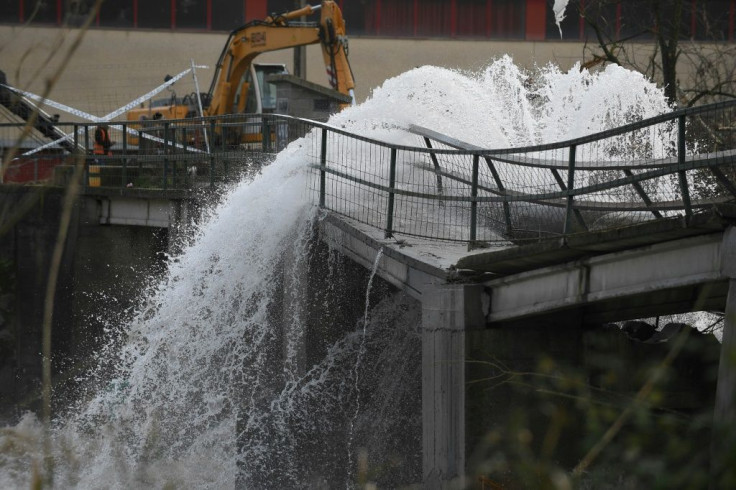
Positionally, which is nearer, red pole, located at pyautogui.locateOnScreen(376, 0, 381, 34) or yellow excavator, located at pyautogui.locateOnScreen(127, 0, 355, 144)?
yellow excavator, located at pyautogui.locateOnScreen(127, 0, 355, 144)

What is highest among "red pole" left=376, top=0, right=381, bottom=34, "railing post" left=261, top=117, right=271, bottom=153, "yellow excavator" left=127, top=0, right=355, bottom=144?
"red pole" left=376, top=0, right=381, bottom=34

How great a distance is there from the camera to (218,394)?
13422 mm

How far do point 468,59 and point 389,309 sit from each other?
83.0ft

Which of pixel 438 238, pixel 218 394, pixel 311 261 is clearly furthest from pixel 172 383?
pixel 438 238

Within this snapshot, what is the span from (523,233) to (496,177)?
1.93ft

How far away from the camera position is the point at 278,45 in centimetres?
2205

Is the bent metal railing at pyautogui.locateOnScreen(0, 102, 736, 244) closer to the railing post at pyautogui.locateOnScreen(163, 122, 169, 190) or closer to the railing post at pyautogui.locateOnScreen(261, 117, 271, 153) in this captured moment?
the railing post at pyautogui.locateOnScreen(261, 117, 271, 153)

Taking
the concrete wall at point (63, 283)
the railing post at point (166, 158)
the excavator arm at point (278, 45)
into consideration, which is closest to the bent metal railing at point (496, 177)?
the railing post at point (166, 158)

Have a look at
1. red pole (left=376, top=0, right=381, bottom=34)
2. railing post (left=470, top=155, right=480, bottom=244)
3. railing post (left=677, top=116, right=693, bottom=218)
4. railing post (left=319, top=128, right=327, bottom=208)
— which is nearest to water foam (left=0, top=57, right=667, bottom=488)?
railing post (left=319, top=128, right=327, bottom=208)

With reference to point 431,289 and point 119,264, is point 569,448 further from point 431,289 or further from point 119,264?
point 119,264

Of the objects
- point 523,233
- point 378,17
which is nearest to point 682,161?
point 523,233

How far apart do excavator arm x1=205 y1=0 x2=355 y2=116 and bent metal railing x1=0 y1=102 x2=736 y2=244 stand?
6146mm

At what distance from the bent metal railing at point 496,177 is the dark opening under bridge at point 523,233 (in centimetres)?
2

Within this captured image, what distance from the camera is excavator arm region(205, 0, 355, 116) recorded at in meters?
21.7
